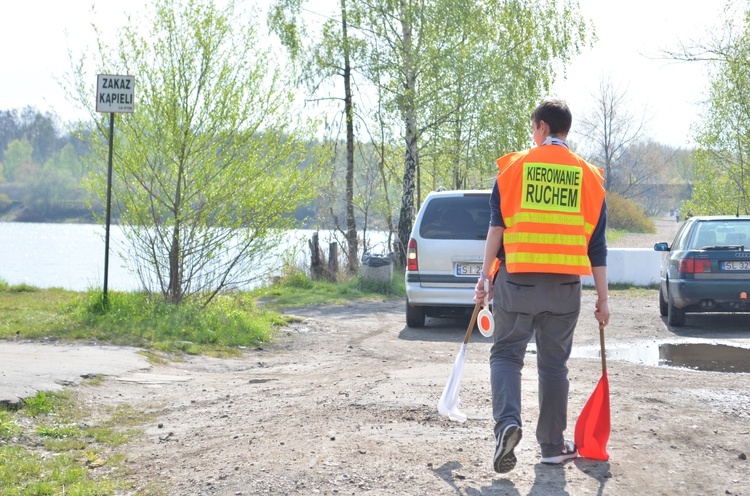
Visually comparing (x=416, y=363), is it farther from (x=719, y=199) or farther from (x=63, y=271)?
(x=63, y=271)

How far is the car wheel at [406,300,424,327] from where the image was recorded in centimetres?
1305

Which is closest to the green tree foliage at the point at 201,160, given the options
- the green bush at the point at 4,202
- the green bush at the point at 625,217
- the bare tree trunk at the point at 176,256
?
the bare tree trunk at the point at 176,256

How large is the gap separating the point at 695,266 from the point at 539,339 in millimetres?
8521

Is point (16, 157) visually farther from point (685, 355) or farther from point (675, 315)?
point (685, 355)

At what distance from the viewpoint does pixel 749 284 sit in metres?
12.5

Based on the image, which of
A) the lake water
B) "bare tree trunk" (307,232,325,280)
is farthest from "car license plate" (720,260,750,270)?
"bare tree trunk" (307,232,325,280)

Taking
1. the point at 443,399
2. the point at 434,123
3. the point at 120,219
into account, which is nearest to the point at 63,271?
the point at 434,123

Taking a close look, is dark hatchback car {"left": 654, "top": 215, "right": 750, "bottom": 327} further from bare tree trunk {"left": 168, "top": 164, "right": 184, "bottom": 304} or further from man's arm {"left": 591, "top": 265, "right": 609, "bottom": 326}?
man's arm {"left": 591, "top": 265, "right": 609, "bottom": 326}

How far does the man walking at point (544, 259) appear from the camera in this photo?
191 inches

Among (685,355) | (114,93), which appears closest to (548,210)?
(685,355)

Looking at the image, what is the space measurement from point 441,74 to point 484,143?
2.68 meters

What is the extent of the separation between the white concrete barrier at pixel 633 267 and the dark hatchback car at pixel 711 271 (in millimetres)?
8161

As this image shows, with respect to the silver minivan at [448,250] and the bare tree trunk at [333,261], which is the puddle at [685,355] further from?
the bare tree trunk at [333,261]

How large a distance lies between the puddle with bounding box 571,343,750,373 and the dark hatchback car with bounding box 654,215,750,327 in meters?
1.29
